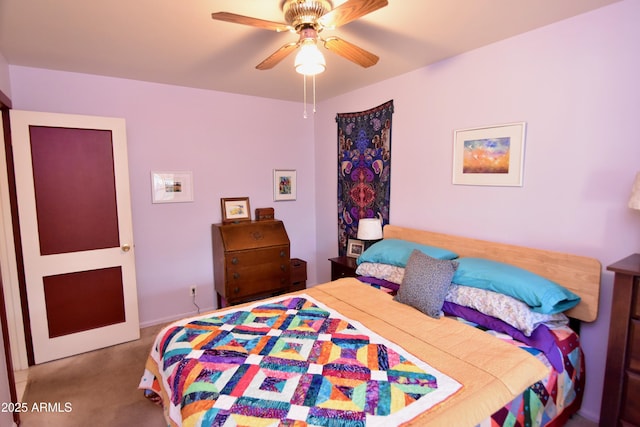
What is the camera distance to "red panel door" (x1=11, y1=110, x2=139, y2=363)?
8.46ft

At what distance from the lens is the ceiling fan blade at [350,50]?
180 centimetres

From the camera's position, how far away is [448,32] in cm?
212

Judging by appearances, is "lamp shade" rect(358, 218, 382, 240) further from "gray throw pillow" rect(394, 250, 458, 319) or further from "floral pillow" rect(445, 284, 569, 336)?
"floral pillow" rect(445, 284, 569, 336)

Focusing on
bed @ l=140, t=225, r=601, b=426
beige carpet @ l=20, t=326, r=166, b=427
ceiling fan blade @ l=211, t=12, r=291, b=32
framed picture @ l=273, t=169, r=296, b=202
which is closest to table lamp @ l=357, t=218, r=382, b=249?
bed @ l=140, t=225, r=601, b=426

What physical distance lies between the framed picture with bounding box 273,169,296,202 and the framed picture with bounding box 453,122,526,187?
2.03 m

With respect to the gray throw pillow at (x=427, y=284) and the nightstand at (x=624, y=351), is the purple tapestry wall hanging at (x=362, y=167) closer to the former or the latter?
the gray throw pillow at (x=427, y=284)

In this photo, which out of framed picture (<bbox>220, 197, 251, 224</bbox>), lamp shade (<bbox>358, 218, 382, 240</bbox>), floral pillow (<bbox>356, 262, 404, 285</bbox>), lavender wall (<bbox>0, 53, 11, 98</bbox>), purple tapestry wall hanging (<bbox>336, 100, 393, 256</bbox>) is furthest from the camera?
framed picture (<bbox>220, 197, 251, 224</bbox>)

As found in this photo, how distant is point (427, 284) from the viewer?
80.7 inches

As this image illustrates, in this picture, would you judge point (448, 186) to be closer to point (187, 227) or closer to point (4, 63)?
point (187, 227)

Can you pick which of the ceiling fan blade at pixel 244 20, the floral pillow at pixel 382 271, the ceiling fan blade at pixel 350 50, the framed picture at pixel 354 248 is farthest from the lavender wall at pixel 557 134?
the ceiling fan blade at pixel 244 20

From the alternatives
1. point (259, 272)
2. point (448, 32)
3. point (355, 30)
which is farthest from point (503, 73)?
point (259, 272)

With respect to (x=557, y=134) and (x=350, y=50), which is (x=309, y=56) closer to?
(x=350, y=50)

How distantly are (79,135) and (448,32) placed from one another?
115 inches

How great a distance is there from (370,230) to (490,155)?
1.20 meters
